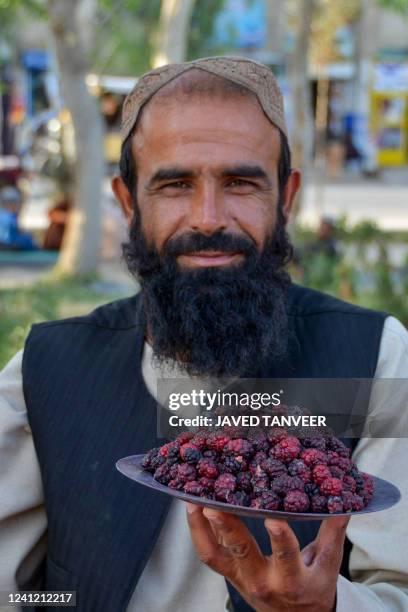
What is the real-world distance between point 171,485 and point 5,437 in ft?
2.52

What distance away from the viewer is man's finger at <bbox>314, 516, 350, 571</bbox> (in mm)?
1568

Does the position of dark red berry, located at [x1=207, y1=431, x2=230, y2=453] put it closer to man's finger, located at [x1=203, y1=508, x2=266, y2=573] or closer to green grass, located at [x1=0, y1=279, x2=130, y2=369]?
man's finger, located at [x1=203, y1=508, x2=266, y2=573]

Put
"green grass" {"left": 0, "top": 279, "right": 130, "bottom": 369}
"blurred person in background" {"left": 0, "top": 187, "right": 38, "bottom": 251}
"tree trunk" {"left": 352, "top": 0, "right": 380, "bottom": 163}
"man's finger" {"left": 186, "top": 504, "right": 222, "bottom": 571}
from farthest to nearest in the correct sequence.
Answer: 1. "tree trunk" {"left": 352, "top": 0, "right": 380, "bottom": 163}
2. "blurred person in background" {"left": 0, "top": 187, "right": 38, "bottom": 251}
3. "green grass" {"left": 0, "top": 279, "right": 130, "bottom": 369}
4. "man's finger" {"left": 186, "top": 504, "right": 222, "bottom": 571}

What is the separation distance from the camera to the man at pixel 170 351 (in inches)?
81.7

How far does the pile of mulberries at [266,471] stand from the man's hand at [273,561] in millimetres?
51

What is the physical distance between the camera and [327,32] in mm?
12883

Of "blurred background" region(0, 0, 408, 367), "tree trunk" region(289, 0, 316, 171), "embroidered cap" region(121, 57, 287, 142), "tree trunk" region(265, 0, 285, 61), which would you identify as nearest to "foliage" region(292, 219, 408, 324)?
"blurred background" region(0, 0, 408, 367)

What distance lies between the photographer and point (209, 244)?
2.17m

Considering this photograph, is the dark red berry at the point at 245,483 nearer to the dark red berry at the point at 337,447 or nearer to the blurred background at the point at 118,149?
the dark red berry at the point at 337,447

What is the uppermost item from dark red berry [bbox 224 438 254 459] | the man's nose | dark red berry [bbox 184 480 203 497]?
the man's nose

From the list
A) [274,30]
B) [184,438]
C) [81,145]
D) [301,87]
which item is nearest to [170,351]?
[184,438]

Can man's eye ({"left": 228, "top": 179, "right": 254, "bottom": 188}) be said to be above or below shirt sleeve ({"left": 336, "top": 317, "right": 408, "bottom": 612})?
above

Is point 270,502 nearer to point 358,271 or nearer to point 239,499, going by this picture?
point 239,499

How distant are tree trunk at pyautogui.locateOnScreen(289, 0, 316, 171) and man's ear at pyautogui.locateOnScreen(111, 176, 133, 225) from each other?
6611mm
